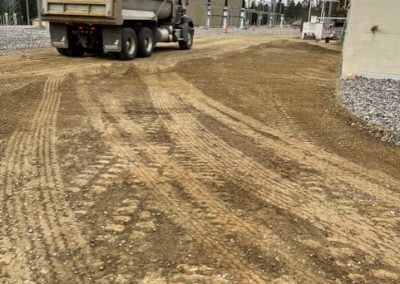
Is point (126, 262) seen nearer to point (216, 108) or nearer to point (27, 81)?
point (216, 108)

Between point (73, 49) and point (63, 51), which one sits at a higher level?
point (73, 49)

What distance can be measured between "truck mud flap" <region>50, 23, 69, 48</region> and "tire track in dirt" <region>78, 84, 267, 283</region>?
9.31 m

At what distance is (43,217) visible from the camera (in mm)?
4535

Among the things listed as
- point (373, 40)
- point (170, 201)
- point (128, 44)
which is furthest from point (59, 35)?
point (170, 201)

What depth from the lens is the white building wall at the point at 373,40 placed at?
41.5 ft

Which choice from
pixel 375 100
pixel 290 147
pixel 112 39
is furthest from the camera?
pixel 112 39

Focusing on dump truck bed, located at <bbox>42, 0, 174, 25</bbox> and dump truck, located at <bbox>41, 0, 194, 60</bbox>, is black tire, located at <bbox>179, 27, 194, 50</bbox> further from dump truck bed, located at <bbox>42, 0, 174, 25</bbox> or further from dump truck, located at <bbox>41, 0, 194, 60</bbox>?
dump truck bed, located at <bbox>42, 0, 174, 25</bbox>

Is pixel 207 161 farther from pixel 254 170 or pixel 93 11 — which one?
pixel 93 11

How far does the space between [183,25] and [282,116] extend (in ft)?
42.1

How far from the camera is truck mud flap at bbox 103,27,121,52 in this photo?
51.3ft

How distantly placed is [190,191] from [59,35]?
41.8 ft

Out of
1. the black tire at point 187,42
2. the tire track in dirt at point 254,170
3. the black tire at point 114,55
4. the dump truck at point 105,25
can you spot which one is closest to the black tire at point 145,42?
the dump truck at point 105,25

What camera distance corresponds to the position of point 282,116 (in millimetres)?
9086

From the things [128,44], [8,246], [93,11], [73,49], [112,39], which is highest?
[93,11]
